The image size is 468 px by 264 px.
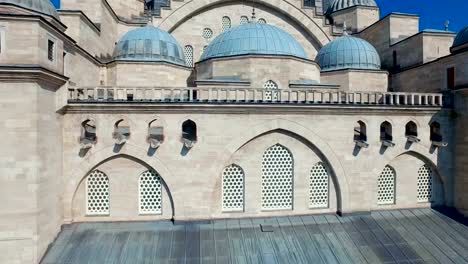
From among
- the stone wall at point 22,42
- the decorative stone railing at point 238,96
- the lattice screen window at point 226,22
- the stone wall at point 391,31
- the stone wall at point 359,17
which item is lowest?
the decorative stone railing at point 238,96

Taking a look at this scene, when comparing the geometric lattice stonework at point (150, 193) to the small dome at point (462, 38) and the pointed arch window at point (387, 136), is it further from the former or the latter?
the small dome at point (462, 38)

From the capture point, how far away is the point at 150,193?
1298 cm

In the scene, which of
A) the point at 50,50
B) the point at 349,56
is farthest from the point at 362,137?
the point at 50,50

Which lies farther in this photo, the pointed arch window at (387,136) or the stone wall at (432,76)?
the stone wall at (432,76)

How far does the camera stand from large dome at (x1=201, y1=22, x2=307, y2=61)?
55.2 feet

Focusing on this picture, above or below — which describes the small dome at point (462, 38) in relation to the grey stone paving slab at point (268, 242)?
above

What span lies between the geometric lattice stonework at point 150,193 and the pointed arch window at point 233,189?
2.68 m

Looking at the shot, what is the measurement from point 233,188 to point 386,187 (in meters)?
7.05

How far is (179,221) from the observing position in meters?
12.8

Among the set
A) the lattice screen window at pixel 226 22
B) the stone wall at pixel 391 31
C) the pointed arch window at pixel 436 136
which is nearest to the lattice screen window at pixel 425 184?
the pointed arch window at pixel 436 136

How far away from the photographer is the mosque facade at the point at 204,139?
10.3 meters

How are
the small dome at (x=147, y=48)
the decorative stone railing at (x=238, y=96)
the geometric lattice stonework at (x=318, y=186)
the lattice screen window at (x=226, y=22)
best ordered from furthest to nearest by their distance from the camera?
1. the lattice screen window at (x=226, y=22)
2. the small dome at (x=147, y=48)
3. the geometric lattice stonework at (x=318, y=186)
4. the decorative stone railing at (x=238, y=96)

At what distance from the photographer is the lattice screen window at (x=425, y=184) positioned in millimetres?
14898

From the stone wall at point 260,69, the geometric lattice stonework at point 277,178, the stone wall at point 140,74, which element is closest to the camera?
the geometric lattice stonework at point 277,178
